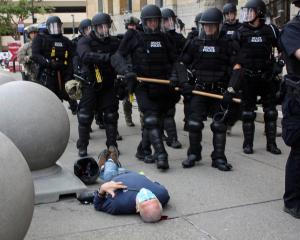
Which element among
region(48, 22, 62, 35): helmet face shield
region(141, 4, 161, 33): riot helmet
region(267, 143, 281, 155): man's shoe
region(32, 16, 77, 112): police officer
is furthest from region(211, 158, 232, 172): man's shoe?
region(48, 22, 62, 35): helmet face shield

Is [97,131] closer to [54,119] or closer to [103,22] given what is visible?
[103,22]

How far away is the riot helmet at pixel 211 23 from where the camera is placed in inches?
247

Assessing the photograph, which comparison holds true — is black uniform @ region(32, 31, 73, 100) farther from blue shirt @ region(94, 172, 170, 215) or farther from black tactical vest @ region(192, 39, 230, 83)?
blue shirt @ region(94, 172, 170, 215)

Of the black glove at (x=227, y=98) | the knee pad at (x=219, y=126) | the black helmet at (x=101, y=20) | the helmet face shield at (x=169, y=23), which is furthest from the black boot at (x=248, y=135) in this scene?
the black helmet at (x=101, y=20)

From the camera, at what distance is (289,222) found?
459 centimetres

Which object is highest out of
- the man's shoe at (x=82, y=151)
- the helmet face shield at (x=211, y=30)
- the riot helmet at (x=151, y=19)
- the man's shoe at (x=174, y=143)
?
the riot helmet at (x=151, y=19)

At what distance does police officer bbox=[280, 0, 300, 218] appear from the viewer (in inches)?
173

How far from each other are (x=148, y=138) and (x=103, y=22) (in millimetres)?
1635

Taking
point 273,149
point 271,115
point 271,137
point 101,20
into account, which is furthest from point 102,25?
point 273,149

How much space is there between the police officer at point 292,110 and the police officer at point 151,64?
1.96m

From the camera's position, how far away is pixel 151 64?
6.58 meters

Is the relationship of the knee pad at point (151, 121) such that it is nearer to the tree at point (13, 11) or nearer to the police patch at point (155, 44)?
the police patch at point (155, 44)

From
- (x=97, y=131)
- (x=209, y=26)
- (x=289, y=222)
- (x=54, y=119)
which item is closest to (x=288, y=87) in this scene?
(x=289, y=222)

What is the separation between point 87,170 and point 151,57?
1.67 meters
